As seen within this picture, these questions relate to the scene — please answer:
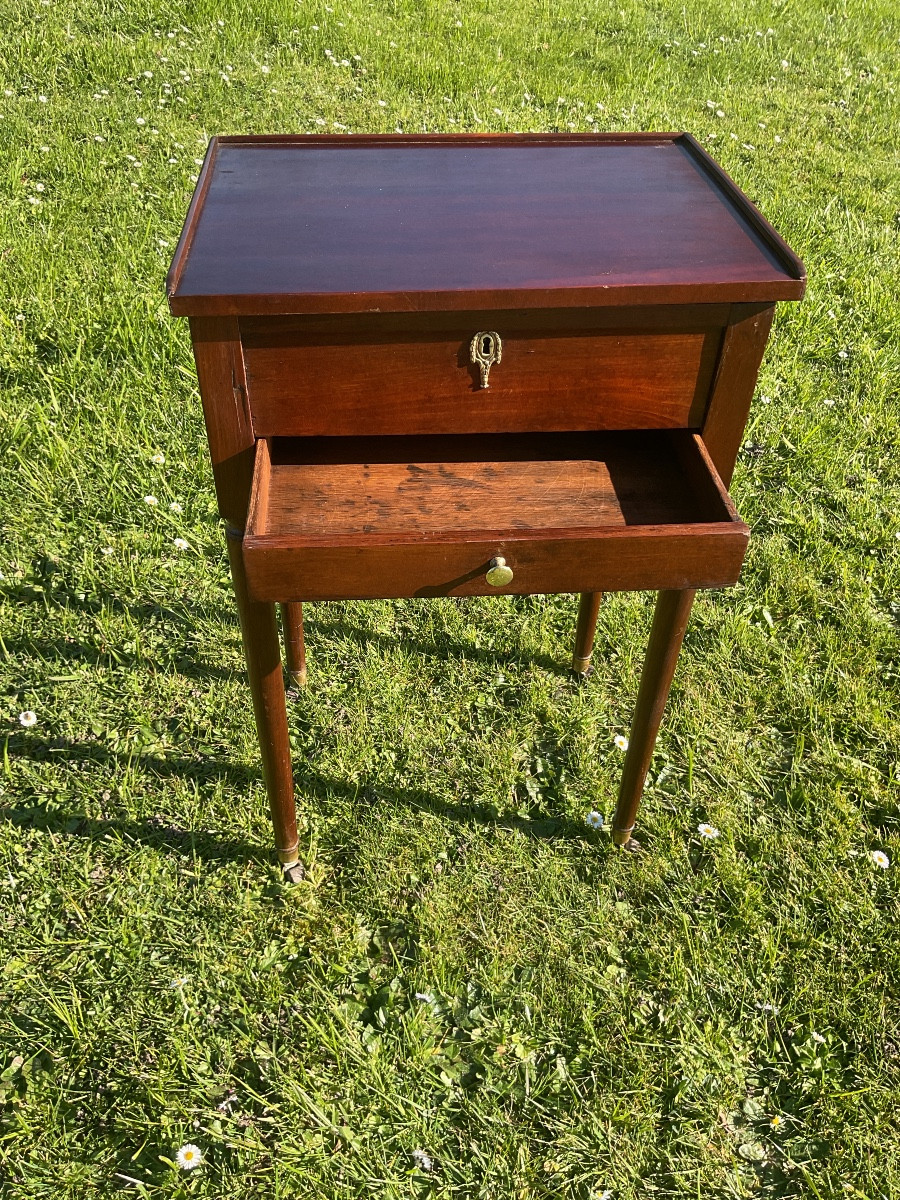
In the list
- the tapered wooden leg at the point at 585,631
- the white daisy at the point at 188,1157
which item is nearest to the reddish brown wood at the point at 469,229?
the tapered wooden leg at the point at 585,631

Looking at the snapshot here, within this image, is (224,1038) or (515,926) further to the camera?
(515,926)

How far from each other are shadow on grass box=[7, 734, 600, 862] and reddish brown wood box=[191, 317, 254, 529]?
0.83 m

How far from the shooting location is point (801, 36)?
6672mm

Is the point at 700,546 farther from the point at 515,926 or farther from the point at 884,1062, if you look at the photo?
the point at 884,1062

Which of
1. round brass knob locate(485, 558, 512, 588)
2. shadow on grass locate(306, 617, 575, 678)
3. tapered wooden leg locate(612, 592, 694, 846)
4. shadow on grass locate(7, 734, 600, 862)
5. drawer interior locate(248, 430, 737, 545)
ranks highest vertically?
round brass knob locate(485, 558, 512, 588)

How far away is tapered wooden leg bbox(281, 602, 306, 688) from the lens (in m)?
2.39

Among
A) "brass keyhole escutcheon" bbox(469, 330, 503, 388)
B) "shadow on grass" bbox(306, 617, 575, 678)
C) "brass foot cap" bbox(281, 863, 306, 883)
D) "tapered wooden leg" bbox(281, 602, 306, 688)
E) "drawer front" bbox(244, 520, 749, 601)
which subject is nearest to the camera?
"drawer front" bbox(244, 520, 749, 601)

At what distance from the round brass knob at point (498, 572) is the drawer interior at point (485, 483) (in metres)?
0.09

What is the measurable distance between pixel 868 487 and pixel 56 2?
5273mm

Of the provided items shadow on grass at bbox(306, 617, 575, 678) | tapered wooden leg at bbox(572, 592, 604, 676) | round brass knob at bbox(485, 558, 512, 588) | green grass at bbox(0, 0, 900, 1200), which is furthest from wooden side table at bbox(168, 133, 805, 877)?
shadow on grass at bbox(306, 617, 575, 678)

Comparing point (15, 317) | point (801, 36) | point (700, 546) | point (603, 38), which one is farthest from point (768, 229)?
point (801, 36)

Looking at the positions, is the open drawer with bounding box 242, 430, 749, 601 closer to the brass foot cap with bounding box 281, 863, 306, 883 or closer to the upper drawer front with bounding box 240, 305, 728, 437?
the upper drawer front with bounding box 240, 305, 728, 437

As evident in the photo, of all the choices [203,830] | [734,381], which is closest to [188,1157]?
[203,830]

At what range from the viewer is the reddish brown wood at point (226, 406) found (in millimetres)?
1464
